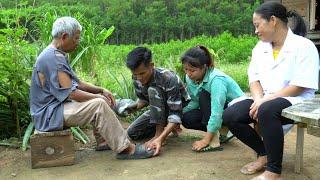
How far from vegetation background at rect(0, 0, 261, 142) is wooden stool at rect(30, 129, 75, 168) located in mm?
766

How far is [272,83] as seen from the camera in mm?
3092

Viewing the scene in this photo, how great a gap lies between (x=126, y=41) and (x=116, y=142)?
1610cm

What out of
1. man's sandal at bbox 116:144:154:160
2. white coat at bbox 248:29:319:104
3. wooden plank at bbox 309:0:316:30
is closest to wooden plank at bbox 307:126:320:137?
white coat at bbox 248:29:319:104

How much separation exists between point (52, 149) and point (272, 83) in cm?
176

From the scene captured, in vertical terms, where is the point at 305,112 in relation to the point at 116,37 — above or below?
above

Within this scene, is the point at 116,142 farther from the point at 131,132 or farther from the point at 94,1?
the point at 94,1

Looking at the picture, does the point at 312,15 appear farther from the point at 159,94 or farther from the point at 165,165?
the point at 165,165

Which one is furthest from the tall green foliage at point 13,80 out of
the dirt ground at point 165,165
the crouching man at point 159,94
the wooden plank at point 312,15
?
the wooden plank at point 312,15

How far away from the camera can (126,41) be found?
63.2 ft

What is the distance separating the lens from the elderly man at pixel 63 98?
3.29 meters

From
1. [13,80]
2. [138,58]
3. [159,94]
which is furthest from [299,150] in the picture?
[13,80]

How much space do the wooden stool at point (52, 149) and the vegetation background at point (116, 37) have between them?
2.51ft

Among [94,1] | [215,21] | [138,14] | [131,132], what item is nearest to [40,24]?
[131,132]

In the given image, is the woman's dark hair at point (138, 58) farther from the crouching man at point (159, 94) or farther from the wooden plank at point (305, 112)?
the wooden plank at point (305, 112)
